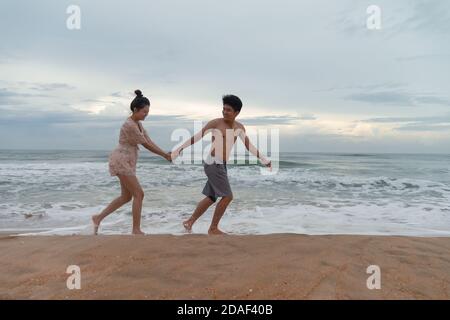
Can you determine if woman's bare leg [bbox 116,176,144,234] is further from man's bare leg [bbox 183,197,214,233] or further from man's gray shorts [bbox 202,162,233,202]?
man's gray shorts [bbox 202,162,233,202]

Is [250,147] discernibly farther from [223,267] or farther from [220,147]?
→ [223,267]

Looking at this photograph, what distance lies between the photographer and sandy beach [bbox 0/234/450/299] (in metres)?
2.68

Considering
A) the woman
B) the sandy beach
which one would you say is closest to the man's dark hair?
the woman

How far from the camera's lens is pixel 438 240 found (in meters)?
4.43

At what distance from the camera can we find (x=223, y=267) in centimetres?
311

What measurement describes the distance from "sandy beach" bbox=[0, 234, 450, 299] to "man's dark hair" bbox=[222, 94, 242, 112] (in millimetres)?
1573

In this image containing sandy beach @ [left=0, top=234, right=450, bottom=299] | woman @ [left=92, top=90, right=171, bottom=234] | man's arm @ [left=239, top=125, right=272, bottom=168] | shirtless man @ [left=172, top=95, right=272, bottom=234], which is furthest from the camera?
man's arm @ [left=239, top=125, right=272, bottom=168]

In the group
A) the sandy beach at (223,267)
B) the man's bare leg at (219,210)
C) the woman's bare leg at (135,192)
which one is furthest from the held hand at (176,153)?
the sandy beach at (223,267)

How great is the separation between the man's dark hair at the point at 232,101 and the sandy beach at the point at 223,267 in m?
1.57

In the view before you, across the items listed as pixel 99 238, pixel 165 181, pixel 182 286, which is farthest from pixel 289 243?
pixel 165 181

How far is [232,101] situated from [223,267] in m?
2.19

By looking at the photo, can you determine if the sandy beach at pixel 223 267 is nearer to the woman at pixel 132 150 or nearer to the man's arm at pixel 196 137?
the woman at pixel 132 150
